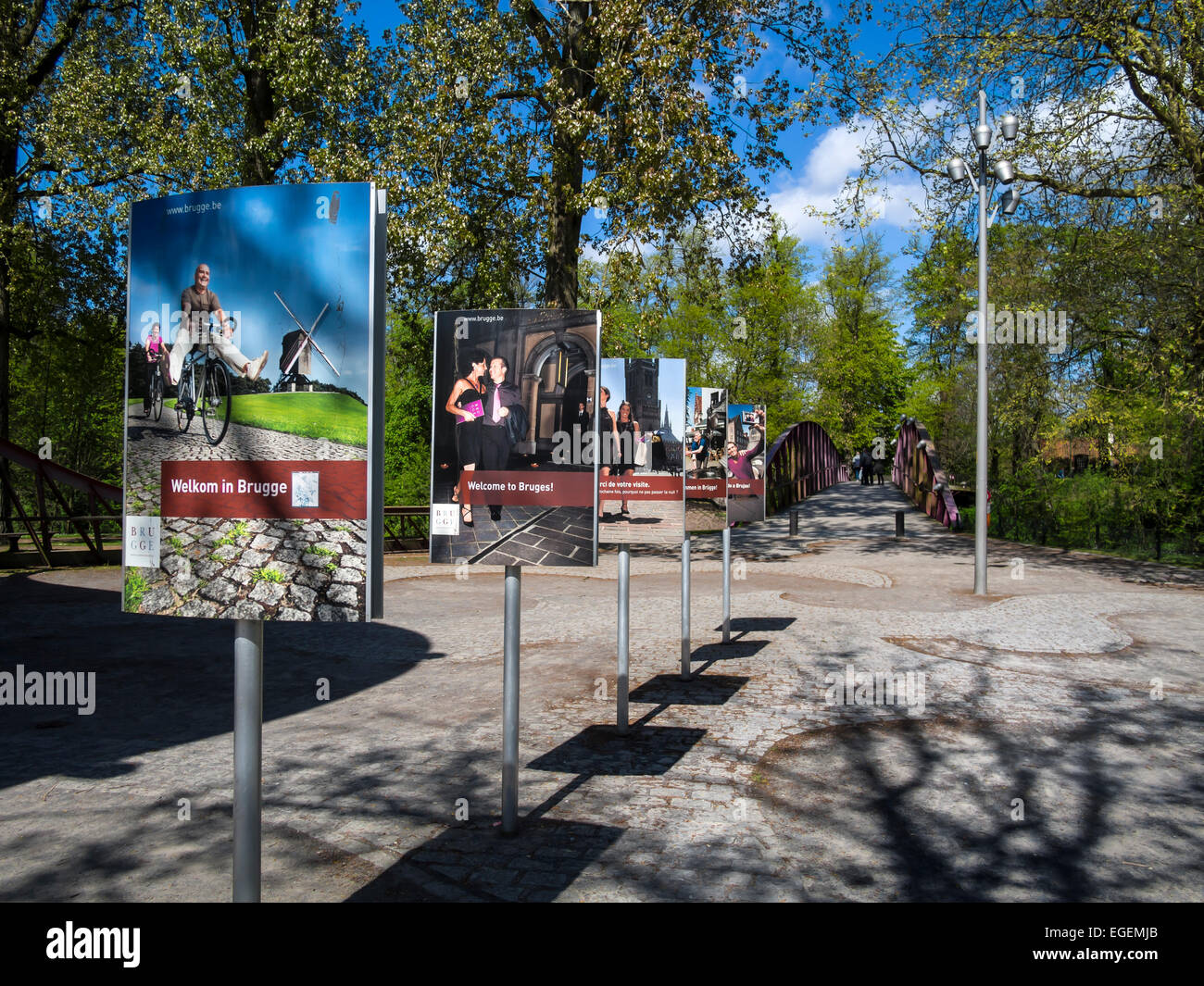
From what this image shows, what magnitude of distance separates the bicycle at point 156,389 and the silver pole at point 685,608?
439 cm

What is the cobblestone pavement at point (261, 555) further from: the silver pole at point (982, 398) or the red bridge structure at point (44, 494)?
the red bridge structure at point (44, 494)

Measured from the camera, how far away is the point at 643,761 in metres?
5.19

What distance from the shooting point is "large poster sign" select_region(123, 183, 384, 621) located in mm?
2795

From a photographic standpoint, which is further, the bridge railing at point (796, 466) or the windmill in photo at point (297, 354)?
the bridge railing at point (796, 466)

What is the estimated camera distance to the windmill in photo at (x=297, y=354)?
2.81m

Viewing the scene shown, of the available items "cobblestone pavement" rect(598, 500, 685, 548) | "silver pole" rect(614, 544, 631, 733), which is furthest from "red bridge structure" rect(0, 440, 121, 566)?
"silver pole" rect(614, 544, 631, 733)

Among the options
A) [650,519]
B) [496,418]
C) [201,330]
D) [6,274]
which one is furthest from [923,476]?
[201,330]

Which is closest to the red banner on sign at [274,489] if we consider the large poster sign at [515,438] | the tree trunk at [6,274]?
the large poster sign at [515,438]

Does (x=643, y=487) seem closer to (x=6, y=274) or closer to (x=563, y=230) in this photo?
(x=563, y=230)

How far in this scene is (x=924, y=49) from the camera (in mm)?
16594

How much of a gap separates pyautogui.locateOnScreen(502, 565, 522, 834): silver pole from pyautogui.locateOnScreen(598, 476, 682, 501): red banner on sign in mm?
6533

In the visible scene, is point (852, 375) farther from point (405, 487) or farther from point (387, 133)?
point (387, 133)

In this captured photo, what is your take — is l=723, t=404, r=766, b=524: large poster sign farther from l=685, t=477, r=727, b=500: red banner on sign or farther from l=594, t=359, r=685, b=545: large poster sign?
l=594, t=359, r=685, b=545: large poster sign
